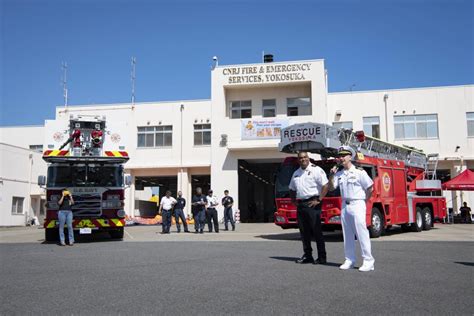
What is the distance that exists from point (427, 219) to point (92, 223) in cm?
1275

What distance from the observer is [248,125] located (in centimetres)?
3064

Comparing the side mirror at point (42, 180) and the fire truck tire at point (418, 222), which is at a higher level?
the side mirror at point (42, 180)

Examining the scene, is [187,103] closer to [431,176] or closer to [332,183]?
[431,176]

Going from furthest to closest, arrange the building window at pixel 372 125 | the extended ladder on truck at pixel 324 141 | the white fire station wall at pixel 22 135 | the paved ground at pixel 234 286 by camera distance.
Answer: the white fire station wall at pixel 22 135, the building window at pixel 372 125, the extended ladder on truck at pixel 324 141, the paved ground at pixel 234 286

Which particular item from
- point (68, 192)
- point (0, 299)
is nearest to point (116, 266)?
point (0, 299)

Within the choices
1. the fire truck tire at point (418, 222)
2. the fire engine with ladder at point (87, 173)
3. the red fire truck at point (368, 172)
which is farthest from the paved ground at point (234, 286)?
the fire truck tire at point (418, 222)

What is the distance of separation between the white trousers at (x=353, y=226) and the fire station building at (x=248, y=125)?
73.1ft

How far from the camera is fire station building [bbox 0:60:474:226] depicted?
3072 centimetres

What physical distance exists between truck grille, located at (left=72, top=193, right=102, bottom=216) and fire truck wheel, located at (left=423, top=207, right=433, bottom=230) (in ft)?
40.1

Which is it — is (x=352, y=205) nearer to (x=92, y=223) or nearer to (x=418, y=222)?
(x=92, y=223)

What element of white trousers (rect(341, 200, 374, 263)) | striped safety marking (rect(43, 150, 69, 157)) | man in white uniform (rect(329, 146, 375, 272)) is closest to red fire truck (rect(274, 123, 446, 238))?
man in white uniform (rect(329, 146, 375, 272))

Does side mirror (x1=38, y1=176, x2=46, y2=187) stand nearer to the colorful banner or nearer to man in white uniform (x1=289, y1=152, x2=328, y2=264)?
man in white uniform (x1=289, y1=152, x2=328, y2=264)

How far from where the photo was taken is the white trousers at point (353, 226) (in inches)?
286

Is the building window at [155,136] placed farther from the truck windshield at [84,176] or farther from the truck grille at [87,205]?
the truck grille at [87,205]
